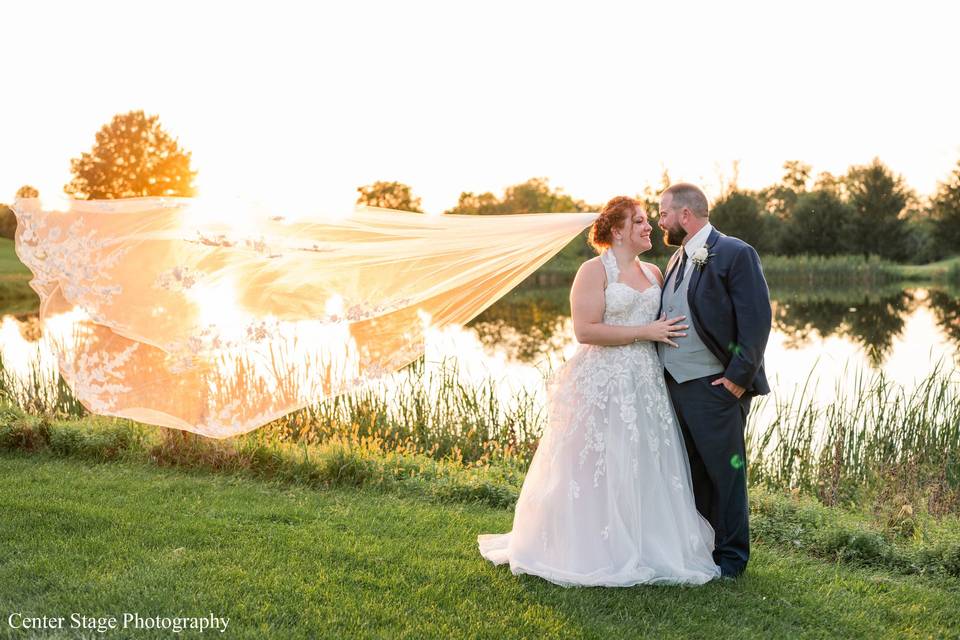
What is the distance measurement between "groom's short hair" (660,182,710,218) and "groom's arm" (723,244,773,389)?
1.26 feet

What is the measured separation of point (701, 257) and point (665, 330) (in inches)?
17.6

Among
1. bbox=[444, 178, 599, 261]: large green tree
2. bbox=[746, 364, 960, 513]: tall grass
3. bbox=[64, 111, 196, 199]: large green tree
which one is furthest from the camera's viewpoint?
bbox=[444, 178, 599, 261]: large green tree

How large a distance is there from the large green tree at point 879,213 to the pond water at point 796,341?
13826 millimetres

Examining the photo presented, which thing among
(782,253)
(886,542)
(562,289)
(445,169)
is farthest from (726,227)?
(886,542)

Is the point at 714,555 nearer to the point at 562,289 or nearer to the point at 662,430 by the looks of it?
the point at 662,430

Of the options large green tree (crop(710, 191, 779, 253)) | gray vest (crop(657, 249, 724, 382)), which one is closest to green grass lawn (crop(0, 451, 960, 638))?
gray vest (crop(657, 249, 724, 382))

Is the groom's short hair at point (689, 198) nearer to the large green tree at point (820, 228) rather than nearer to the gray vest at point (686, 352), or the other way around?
the gray vest at point (686, 352)

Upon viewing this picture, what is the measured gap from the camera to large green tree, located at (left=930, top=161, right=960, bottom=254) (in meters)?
46.6

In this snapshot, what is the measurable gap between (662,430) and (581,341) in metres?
0.68

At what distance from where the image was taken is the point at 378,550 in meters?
5.00

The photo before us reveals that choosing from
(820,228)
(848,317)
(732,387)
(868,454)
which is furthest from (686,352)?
(820,228)

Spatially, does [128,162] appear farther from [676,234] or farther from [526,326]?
[676,234]

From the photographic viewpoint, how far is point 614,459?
465 cm

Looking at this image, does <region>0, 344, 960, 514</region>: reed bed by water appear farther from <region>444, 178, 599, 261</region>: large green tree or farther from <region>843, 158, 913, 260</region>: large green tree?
<region>444, 178, 599, 261</region>: large green tree
